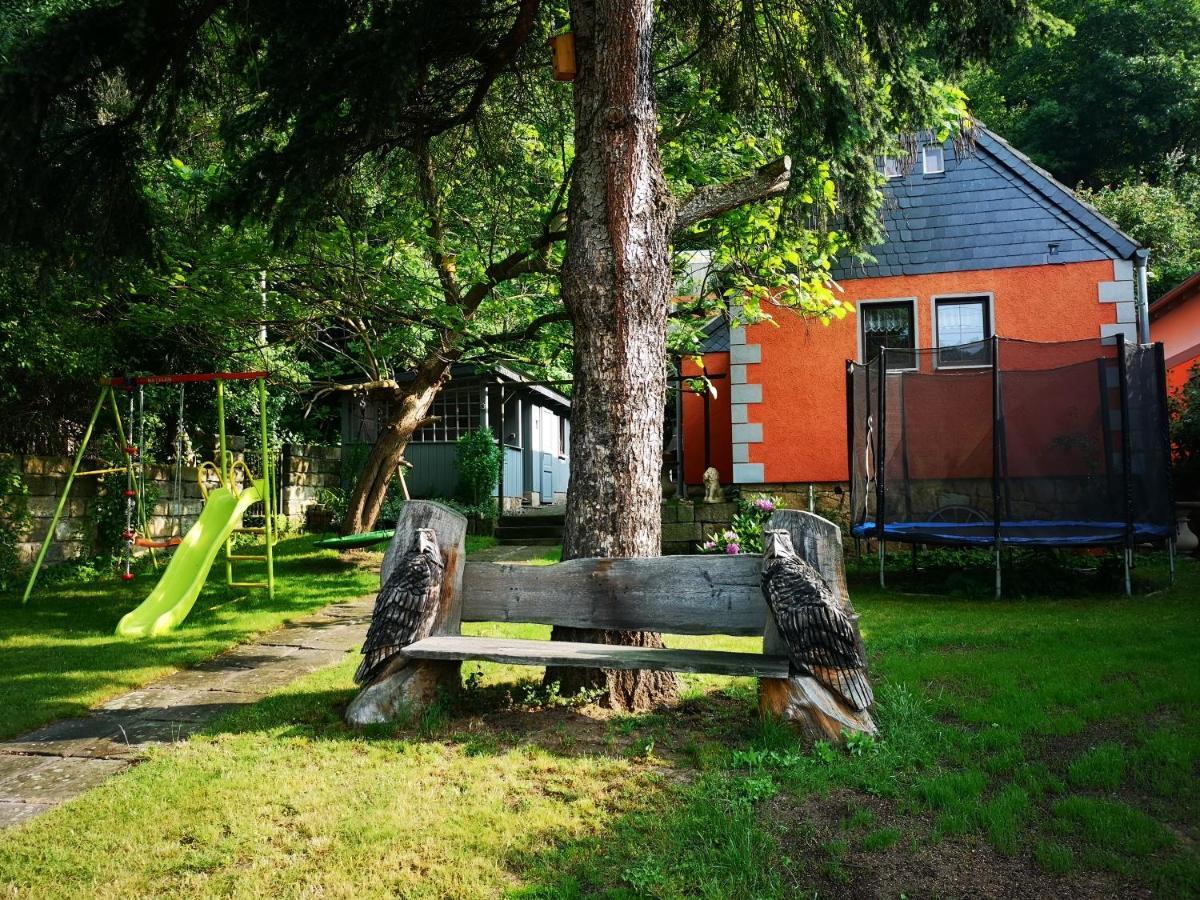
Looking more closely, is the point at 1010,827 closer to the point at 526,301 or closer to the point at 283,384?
the point at 526,301

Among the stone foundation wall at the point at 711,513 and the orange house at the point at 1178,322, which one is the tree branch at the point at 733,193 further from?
the orange house at the point at 1178,322

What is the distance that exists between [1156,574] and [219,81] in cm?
1049

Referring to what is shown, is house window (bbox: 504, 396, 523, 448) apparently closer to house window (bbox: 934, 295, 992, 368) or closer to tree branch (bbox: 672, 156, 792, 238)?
house window (bbox: 934, 295, 992, 368)

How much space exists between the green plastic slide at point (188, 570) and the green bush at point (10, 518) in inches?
118

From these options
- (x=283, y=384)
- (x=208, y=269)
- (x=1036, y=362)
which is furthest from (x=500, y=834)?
(x=283, y=384)

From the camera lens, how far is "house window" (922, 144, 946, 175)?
12.1 m

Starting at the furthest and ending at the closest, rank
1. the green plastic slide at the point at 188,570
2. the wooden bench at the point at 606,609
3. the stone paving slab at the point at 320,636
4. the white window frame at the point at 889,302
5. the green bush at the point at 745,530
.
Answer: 1. the white window frame at the point at 889,302
2. the green bush at the point at 745,530
3. the green plastic slide at the point at 188,570
4. the stone paving slab at the point at 320,636
5. the wooden bench at the point at 606,609

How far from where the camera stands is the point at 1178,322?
49.0 feet

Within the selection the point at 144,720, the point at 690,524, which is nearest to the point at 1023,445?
the point at 690,524

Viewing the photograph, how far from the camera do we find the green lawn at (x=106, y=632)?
534cm

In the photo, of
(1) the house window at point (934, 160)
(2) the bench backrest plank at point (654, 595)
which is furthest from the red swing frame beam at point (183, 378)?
(1) the house window at point (934, 160)

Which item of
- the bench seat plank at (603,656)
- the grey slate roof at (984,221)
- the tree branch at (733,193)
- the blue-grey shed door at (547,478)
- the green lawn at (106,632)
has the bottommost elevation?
the green lawn at (106,632)

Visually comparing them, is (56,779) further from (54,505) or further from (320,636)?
(54,505)

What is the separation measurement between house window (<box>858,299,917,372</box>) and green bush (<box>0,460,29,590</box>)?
1104cm
